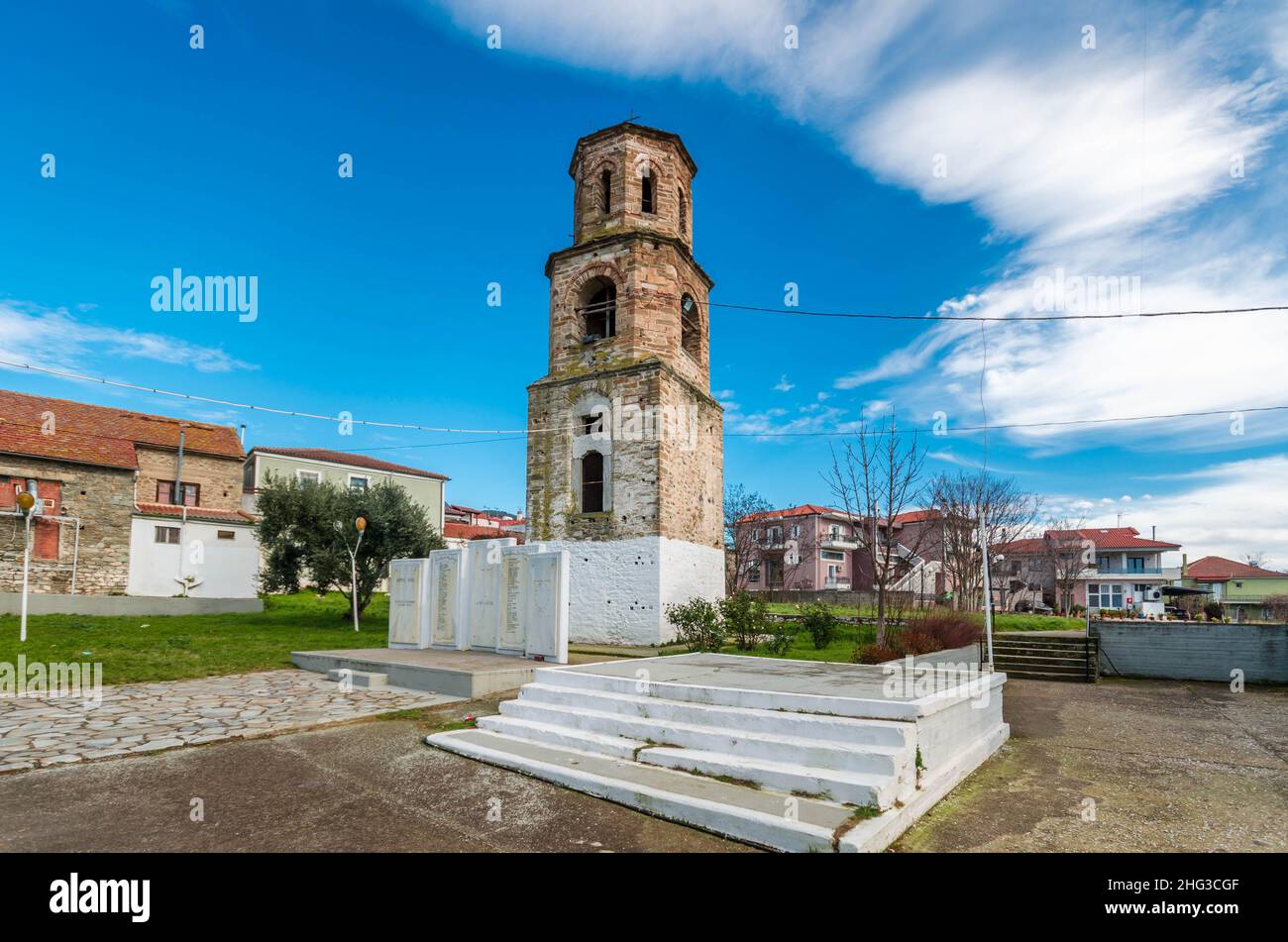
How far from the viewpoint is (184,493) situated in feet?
104

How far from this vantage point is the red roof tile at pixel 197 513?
27516 millimetres

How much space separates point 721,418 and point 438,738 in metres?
14.9

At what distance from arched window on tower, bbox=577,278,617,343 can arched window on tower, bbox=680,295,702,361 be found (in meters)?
2.18

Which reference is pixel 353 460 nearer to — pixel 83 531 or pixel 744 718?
pixel 83 531

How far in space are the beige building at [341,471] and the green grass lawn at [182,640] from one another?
16.5 m

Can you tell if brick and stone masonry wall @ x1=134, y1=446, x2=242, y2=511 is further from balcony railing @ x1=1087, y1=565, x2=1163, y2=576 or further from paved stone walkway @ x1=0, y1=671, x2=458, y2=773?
balcony railing @ x1=1087, y1=565, x2=1163, y2=576

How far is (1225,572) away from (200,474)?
7858 centimetres

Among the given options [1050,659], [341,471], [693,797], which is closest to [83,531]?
[341,471]

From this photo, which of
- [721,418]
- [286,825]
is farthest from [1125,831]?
[721,418]

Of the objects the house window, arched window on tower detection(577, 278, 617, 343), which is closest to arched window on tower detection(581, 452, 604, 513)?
arched window on tower detection(577, 278, 617, 343)

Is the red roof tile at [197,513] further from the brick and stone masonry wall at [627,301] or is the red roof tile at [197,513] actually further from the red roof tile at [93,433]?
the brick and stone masonry wall at [627,301]
